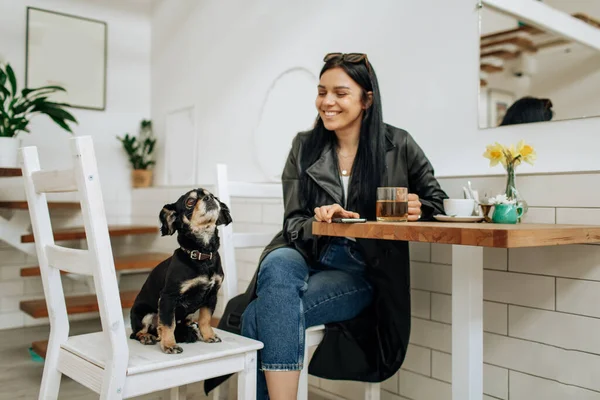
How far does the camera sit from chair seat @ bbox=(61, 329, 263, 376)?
1.43 metres

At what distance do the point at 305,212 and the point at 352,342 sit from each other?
495 mm

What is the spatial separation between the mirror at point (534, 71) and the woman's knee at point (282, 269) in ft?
2.92

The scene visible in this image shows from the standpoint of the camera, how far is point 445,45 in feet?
7.51

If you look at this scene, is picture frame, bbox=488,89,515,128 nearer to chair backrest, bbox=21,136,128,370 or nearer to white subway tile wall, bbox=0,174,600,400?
white subway tile wall, bbox=0,174,600,400

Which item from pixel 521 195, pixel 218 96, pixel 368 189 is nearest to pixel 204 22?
pixel 218 96

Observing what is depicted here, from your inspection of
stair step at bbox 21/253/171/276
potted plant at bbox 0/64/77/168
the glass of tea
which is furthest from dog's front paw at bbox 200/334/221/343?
potted plant at bbox 0/64/77/168

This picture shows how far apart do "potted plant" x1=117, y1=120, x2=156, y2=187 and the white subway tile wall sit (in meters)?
1.87

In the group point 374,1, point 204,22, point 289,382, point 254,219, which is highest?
point 204,22

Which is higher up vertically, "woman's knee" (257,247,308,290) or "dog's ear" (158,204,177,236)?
"dog's ear" (158,204,177,236)

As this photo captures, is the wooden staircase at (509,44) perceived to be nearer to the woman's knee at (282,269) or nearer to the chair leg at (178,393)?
the woman's knee at (282,269)

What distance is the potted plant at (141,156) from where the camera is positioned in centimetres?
432

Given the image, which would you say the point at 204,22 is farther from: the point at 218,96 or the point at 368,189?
the point at 368,189

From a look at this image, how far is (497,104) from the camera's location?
82.7 inches

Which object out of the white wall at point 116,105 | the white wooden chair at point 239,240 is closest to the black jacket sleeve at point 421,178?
the white wooden chair at point 239,240
